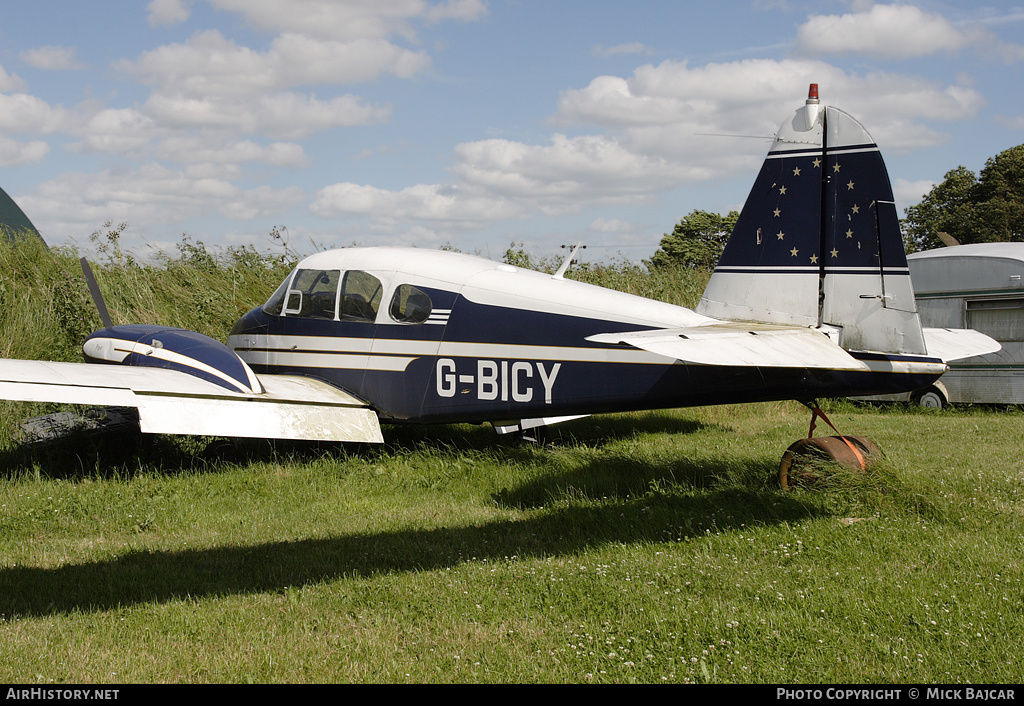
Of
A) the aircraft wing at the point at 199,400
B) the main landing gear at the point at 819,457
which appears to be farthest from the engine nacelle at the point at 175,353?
the main landing gear at the point at 819,457

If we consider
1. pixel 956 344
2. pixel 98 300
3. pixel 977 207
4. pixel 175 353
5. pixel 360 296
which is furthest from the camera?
pixel 977 207

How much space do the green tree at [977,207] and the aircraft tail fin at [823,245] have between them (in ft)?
115

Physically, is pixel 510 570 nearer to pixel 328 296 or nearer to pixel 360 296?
pixel 360 296

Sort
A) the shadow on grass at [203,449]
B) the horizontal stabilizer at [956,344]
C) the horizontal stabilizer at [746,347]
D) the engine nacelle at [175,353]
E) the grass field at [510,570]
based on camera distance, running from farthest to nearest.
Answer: the shadow on grass at [203,449]
the engine nacelle at [175,353]
the horizontal stabilizer at [956,344]
the horizontal stabilizer at [746,347]
the grass field at [510,570]

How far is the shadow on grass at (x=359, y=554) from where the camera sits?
4816mm

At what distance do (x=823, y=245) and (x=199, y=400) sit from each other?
583 cm

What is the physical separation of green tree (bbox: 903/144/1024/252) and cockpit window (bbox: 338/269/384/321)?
120ft

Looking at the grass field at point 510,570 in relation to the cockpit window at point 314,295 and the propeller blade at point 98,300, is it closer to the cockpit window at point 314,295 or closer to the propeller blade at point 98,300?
the cockpit window at point 314,295

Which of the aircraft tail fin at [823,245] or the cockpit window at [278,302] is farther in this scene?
the cockpit window at [278,302]

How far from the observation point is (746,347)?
5.13 metres

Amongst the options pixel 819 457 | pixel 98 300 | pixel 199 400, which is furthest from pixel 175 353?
pixel 819 457

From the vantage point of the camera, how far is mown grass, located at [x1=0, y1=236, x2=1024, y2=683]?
12.5 feet

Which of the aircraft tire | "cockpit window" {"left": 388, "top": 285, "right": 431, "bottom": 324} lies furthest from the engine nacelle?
the aircraft tire

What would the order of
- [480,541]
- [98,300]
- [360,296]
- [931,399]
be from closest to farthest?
[480,541] → [360,296] → [98,300] → [931,399]
